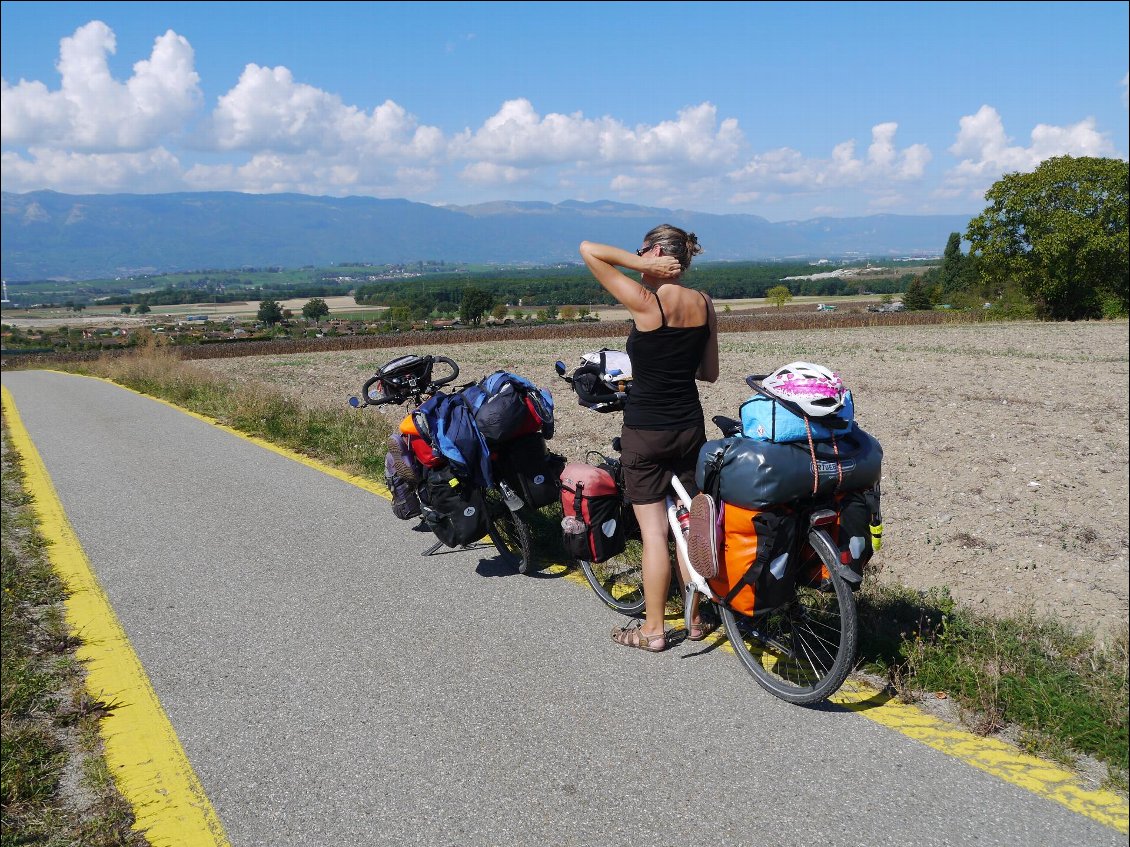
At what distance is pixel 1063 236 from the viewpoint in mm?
51188

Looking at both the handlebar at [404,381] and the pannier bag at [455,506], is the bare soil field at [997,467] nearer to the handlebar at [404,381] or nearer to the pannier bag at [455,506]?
the pannier bag at [455,506]

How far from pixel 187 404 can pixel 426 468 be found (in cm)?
1152

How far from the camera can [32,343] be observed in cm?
8312

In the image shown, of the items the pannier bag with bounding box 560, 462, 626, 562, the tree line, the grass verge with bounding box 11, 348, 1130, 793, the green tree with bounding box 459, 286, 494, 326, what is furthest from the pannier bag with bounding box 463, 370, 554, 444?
the green tree with bounding box 459, 286, 494, 326

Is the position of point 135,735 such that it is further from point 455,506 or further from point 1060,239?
point 1060,239

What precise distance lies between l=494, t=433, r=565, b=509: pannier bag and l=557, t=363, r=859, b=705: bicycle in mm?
775

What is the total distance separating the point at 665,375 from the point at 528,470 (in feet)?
5.66

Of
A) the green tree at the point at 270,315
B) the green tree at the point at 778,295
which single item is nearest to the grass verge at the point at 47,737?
the green tree at the point at 270,315

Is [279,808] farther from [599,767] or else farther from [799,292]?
[799,292]

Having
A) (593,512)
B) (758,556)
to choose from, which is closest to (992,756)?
(758,556)

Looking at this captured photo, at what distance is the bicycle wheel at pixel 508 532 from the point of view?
5.40m

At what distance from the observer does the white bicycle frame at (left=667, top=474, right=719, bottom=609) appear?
396cm

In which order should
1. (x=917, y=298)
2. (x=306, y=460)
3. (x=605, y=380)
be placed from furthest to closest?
(x=917, y=298)
(x=306, y=460)
(x=605, y=380)

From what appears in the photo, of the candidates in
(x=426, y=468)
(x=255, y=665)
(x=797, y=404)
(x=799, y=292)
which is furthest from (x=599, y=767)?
(x=799, y=292)
